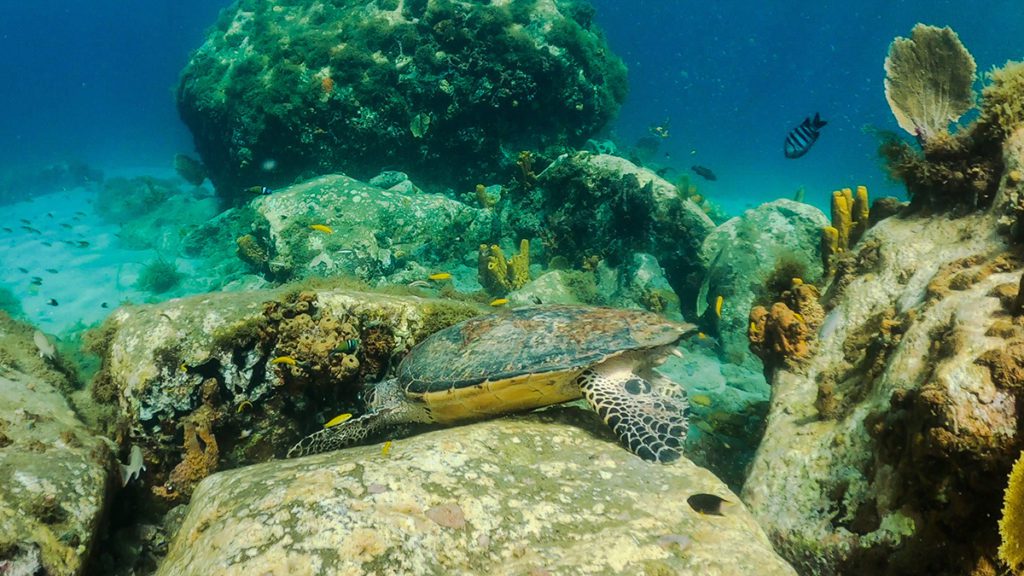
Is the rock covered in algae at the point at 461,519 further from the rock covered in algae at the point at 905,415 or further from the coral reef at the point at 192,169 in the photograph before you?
the coral reef at the point at 192,169

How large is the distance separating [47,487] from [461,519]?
105 inches

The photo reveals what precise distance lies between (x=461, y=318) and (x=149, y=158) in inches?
2131

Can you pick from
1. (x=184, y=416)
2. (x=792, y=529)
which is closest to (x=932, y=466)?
(x=792, y=529)

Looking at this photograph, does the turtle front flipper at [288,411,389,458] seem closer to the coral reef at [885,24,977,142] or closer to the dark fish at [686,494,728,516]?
the dark fish at [686,494,728,516]

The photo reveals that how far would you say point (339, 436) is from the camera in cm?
413

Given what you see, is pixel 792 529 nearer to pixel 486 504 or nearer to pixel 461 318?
pixel 486 504

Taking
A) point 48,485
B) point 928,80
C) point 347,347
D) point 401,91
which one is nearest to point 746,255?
point 928,80

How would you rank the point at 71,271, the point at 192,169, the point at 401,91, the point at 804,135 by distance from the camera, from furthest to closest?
the point at 192,169 → the point at 71,271 → the point at 401,91 → the point at 804,135

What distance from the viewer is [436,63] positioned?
13.4 m

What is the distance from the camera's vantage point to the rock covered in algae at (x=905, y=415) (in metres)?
2.06

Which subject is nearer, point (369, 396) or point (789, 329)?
point (789, 329)

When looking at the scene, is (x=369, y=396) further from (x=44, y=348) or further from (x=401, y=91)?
(x=401, y=91)

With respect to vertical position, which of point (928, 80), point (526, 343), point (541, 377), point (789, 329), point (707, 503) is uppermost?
point (928, 80)

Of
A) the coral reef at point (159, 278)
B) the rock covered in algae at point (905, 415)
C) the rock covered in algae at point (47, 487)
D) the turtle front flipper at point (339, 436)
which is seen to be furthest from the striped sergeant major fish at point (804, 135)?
the coral reef at point (159, 278)
